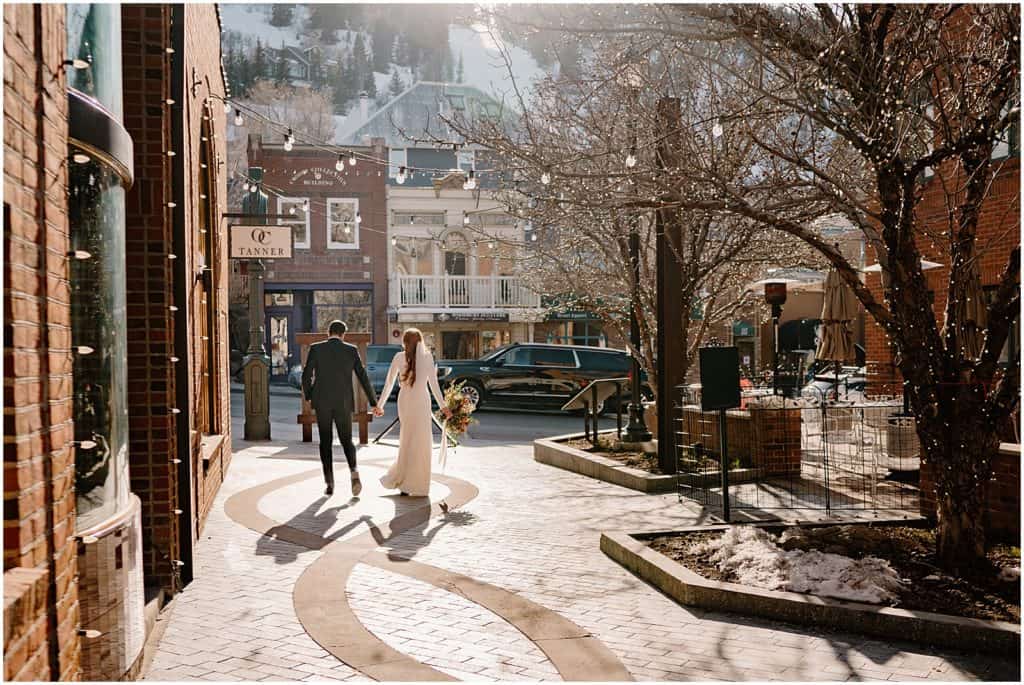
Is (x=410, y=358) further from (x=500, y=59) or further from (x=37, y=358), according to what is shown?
(x=37, y=358)

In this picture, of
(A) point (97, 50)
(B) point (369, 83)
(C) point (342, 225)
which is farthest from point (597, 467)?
(B) point (369, 83)

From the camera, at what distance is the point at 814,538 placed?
7211 mm

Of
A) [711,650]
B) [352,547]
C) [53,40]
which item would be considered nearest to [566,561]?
[352,547]

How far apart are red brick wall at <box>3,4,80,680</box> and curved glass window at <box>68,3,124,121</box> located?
71cm

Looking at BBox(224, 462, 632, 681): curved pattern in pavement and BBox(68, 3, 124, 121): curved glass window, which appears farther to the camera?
BBox(224, 462, 632, 681): curved pattern in pavement

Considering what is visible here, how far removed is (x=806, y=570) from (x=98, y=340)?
4.46 metres

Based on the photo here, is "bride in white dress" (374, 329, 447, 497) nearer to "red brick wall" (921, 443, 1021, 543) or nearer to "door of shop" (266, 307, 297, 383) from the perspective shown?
"red brick wall" (921, 443, 1021, 543)

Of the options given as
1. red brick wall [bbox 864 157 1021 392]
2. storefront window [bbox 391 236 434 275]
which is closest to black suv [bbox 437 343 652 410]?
red brick wall [bbox 864 157 1021 392]

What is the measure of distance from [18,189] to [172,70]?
4007 millimetres

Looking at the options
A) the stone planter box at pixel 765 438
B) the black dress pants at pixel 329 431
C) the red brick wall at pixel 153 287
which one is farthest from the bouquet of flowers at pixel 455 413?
the red brick wall at pixel 153 287

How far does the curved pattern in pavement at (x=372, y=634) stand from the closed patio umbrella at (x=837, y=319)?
6946mm

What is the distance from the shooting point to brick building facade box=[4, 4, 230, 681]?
2.93 meters

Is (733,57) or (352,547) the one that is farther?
(733,57)

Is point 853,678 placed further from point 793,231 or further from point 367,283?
point 367,283
